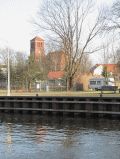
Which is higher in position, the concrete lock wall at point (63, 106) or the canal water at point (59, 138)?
the concrete lock wall at point (63, 106)

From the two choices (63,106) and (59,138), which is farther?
(63,106)

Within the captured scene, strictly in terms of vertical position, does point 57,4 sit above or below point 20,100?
above

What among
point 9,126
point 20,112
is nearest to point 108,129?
point 9,126

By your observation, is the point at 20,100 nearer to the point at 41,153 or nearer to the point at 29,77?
the point at 41,153

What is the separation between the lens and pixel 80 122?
3550cm

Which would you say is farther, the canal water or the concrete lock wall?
the concrete lock wall

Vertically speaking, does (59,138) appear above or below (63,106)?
below

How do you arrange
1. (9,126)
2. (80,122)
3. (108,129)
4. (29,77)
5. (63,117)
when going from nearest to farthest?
A: (108,129) → (9,126) → (80,122) → (63,117) → (29,77)

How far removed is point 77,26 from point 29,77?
17.0 meters

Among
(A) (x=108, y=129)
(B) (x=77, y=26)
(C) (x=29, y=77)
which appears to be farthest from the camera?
(C) (x=29, y=77)

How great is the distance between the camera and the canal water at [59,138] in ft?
69.4

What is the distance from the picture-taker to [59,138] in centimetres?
2648

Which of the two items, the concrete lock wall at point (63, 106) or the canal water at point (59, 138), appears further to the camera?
the concrete lock wall at point (63, 106)

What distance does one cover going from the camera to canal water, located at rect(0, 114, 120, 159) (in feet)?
69.4
